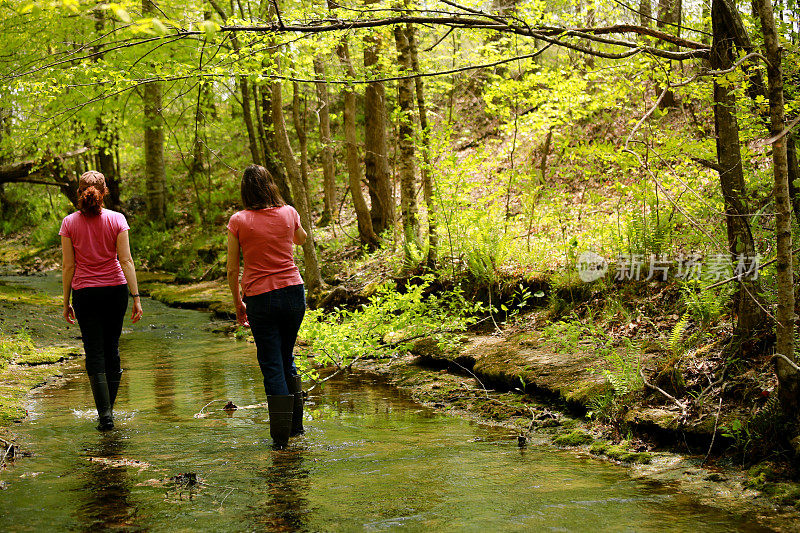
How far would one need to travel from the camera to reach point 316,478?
3.94 meters

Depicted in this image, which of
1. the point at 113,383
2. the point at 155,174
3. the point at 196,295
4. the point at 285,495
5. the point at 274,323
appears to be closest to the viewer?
the point at 285,495

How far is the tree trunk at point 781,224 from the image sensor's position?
368cm

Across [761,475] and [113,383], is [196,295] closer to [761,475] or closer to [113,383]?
[113,383]

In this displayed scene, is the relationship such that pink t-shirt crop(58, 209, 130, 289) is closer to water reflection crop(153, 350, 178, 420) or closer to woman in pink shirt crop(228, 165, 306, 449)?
woman in pink shirt crop(228, 165, 306, 449)

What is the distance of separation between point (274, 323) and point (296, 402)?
28.4 inches

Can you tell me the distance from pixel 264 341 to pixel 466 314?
4.68m

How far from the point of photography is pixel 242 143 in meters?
25.7

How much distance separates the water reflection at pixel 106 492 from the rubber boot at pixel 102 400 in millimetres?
486

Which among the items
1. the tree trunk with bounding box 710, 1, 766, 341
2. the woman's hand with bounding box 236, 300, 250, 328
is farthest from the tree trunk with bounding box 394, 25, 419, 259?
the tree trunk with bounding box 710, 1, 766, 341

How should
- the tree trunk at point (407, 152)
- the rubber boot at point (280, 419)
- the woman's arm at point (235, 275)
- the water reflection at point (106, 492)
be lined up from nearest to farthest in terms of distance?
the water reflection at point (106, 492)
the rubber boot at point (280, 419)
the woman's arm at point (235, 275)
the tree trunk at point (407, 152)

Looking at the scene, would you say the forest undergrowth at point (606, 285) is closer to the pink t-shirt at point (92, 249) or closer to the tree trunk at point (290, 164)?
the tree trunk at point (290, 164)

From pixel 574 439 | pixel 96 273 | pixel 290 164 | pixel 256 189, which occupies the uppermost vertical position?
pixel 290 164

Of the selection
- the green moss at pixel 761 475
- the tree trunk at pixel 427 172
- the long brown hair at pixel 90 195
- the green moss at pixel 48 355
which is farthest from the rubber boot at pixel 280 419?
the green moss at pixel 48 355

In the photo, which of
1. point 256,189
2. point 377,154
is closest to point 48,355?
point 256,189
